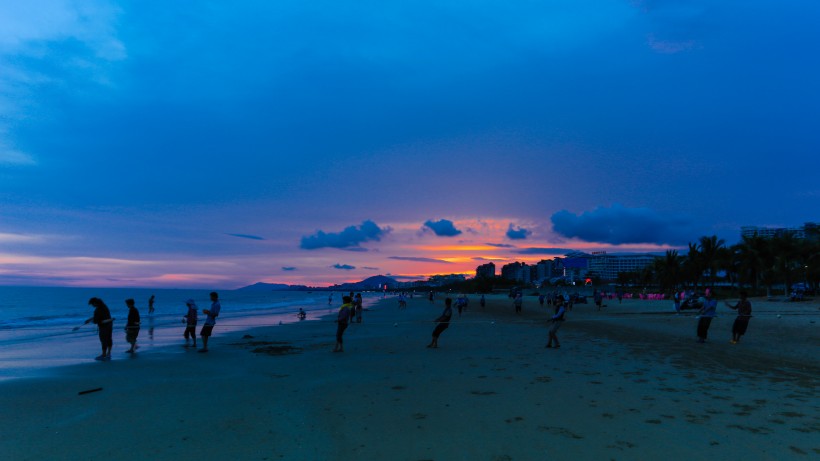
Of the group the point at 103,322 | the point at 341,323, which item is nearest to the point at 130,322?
the point at 103,322

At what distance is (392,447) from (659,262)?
296ft

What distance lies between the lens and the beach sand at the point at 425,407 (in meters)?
5.48

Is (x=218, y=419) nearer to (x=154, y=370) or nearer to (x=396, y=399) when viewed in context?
(x=396, y=399)

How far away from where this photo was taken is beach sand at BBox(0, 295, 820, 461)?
5.48 m

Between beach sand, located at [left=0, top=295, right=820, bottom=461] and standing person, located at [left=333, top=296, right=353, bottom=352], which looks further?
standing person, located at [left=333, top=296, right=353, bottom=352]

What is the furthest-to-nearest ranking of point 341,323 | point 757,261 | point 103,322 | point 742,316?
point 757,261, point 742,316, point 341,323, point 103,322

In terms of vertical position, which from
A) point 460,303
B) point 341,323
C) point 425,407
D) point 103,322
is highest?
point 103,322

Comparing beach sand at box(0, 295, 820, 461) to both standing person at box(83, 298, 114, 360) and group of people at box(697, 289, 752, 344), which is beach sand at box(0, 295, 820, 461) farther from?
group of people at box(697, 289, 752, 344)

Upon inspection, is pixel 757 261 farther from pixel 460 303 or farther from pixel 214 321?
pixel 214 321

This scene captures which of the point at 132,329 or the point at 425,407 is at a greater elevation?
the point at 132,329

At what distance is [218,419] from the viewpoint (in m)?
6.81

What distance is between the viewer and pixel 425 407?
731 centimetres

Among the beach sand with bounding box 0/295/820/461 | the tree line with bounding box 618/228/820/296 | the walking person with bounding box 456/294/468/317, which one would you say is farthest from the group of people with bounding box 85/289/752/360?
the tree line with bounding box 618/228/820/296

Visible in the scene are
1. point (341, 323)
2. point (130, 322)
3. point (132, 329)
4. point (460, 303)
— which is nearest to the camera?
point (341, 323)
